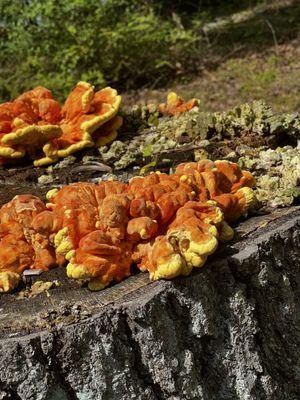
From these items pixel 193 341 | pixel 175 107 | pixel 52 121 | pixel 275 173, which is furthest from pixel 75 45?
pixel 193 341

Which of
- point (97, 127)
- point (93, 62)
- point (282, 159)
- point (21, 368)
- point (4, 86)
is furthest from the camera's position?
point (93, 62)

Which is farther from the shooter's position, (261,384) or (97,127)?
(97,127)

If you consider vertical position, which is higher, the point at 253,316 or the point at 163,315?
the point at 163,315

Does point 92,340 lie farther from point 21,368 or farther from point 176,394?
point 176,394

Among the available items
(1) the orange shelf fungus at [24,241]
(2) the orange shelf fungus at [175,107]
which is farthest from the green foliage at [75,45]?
(1) the orange shelf fungus at [24,241]

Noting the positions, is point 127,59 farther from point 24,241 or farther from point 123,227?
point 123,227

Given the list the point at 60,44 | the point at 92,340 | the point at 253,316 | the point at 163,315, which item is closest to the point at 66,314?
the point at 92,340

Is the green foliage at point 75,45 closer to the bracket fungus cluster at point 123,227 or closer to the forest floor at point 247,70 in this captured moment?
the forest floor at point 247,70
